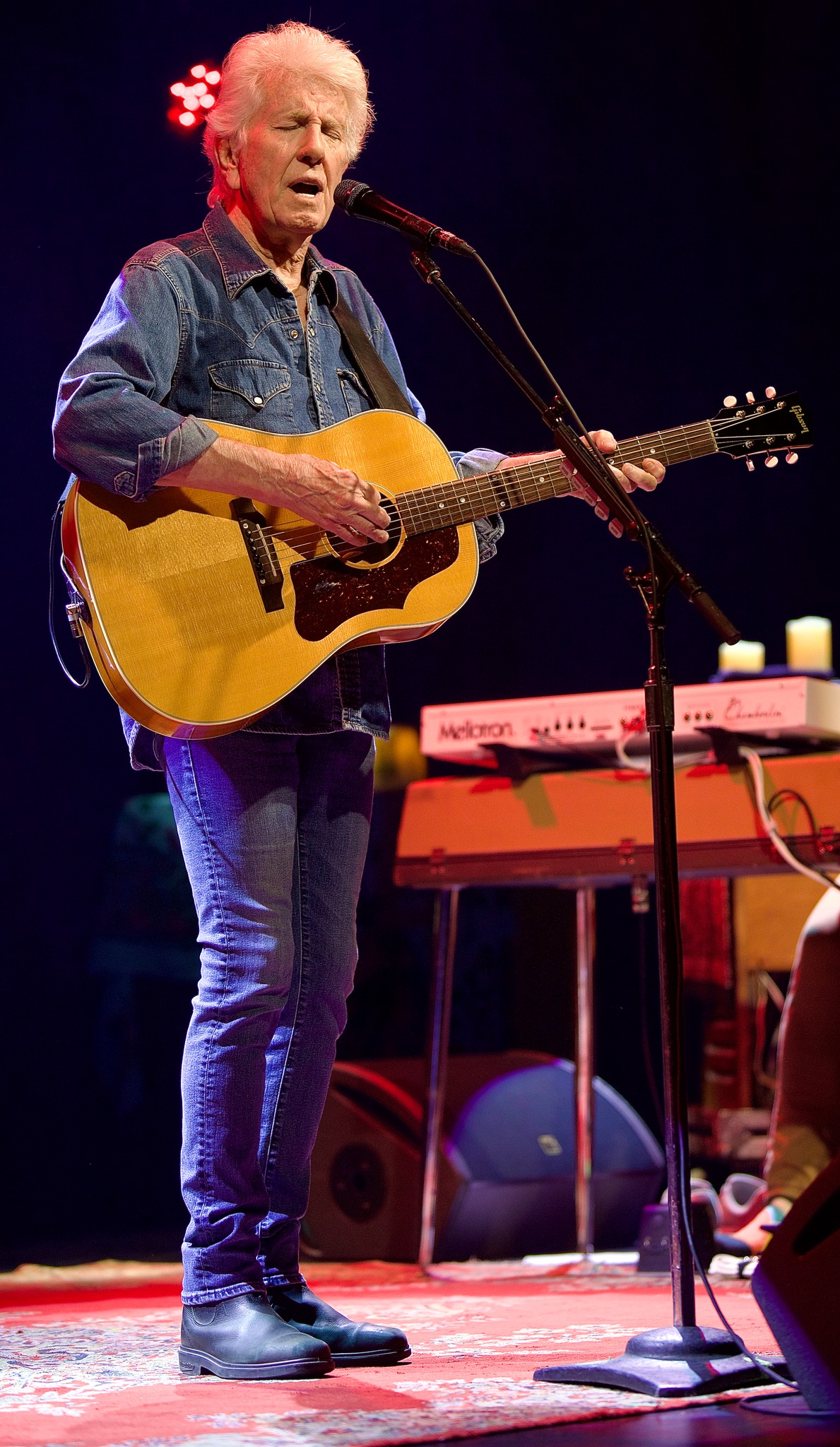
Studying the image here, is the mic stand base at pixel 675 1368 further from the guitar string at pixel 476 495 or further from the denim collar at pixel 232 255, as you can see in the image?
the denim collar at pixel 232 255

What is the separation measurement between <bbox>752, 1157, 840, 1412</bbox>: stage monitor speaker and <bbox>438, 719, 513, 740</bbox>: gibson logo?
1680mm

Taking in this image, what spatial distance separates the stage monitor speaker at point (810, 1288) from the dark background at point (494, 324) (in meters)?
2.21

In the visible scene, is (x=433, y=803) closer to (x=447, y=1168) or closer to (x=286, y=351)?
(x=447, y=1168)

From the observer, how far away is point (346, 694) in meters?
1.98

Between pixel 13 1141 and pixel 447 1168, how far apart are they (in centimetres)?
95

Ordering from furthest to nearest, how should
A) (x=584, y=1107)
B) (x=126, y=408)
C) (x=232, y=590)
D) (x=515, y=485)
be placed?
1. (x=584, y=1107)
2. (x=515, y=485)
3. (x=232, y=590)
4. (x=126, y=408)

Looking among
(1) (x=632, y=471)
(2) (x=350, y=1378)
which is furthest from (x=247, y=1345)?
(1) (x=632, y=471)

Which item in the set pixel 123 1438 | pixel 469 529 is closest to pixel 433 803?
pixel 469 529

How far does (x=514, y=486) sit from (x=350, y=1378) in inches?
45.8

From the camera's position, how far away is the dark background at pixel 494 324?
3.43 m

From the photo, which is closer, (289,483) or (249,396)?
(289,483)

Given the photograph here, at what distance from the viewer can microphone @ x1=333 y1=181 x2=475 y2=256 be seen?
197 cm

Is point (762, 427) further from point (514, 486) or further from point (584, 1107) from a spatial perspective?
point (584, 1107)

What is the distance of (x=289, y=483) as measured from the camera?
1.88 metres
